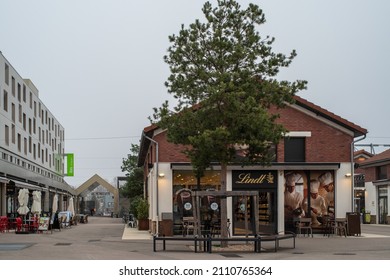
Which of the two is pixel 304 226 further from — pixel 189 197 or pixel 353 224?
pixel 189 197

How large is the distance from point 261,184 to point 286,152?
1814mm

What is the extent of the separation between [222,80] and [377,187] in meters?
35.1

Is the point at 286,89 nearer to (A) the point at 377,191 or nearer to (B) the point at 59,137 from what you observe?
(A) the point at 377,191

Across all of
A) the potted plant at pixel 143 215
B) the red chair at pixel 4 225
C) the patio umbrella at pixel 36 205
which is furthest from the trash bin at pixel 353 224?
the red chair at pixel 4 225

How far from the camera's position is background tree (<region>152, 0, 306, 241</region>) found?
21.2 metres

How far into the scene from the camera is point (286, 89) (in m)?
21.6

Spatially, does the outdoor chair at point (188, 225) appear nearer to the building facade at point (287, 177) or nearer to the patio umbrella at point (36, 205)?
the building facade at point (287, 177)

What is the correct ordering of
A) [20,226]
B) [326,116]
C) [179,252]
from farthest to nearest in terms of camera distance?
[20,226] < [326,116] < [179,252]

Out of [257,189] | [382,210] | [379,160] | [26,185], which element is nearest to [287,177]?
[257,189]

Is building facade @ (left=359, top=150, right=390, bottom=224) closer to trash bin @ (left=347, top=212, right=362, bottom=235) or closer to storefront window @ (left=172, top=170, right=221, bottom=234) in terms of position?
trash bin @ (left=347, top=212, right=362, bottom=235)

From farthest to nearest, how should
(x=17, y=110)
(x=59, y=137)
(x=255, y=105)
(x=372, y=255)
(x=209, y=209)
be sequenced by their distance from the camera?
(x=59, y=137)
(x=17, y=110)
(x=209, y=209)
(x=255, y=105)
(x=372, y=255)

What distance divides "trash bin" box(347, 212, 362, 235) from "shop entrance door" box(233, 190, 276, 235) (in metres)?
3.18

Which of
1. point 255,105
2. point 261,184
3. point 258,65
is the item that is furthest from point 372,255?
point 261,184

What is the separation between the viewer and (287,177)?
29094 millimetres
